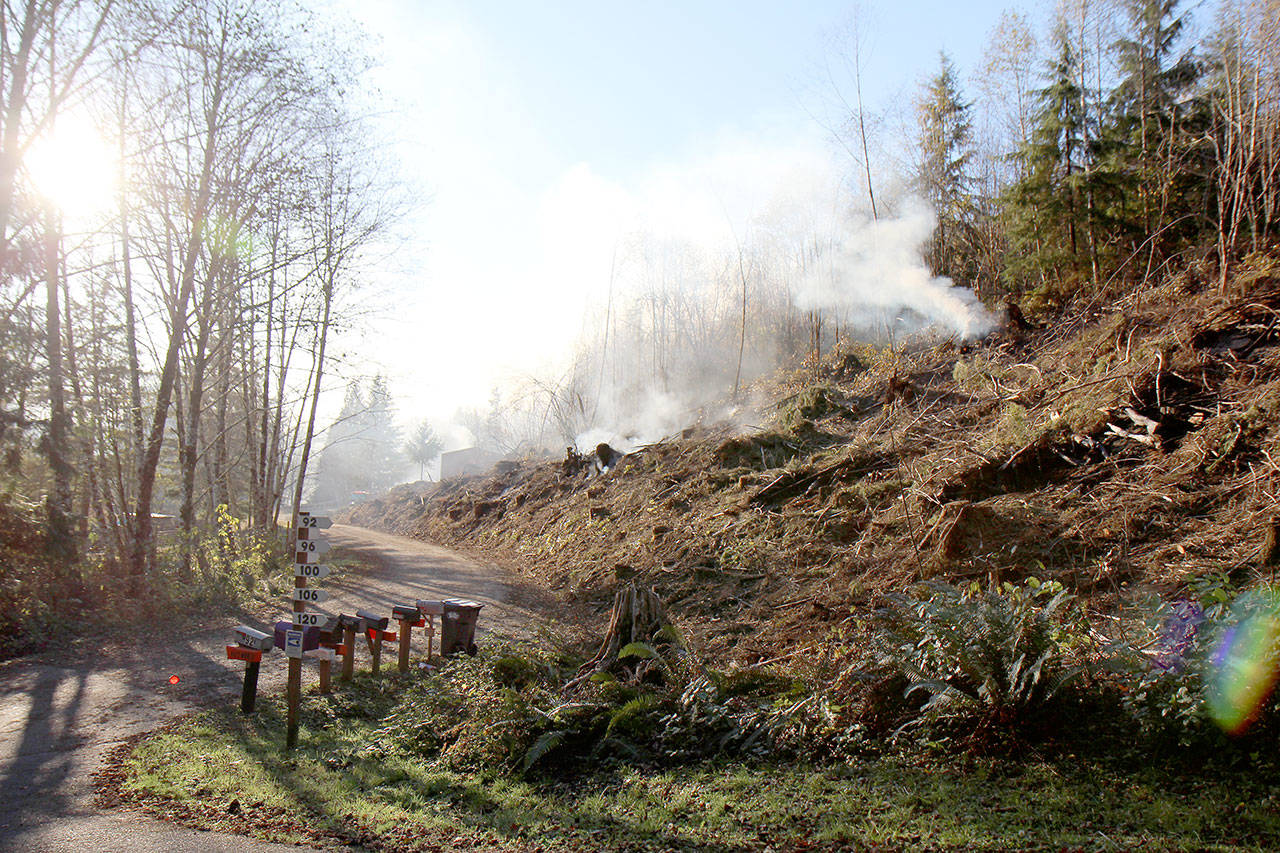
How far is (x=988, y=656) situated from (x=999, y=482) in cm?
483

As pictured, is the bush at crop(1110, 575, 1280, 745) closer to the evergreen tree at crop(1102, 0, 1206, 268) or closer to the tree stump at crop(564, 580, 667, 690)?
the tree stump at crop(564, 580, 667, 690)

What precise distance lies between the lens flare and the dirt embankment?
5.67ft

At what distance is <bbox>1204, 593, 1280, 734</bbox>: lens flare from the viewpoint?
3.47 m

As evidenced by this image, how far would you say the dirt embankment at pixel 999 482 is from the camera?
22.0 feet

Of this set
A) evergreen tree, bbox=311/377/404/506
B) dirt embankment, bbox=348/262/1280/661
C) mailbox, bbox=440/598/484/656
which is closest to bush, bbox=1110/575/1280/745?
dirt embankment, bbox=348/262/1280/661

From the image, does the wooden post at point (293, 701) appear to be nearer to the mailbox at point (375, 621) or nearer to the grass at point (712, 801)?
the grass at point (712, 801)

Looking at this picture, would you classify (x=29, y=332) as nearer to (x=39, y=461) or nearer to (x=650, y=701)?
(x=39, y=461)

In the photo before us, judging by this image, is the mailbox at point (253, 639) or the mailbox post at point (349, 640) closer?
the mailbox at point (253, 639)

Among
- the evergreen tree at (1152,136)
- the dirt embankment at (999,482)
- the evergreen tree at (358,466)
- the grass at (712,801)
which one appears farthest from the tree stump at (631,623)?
the evergreen tree at (358,466)

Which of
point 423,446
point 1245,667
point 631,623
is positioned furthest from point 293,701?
point 423,446

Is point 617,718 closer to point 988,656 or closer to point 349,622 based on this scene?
point 988,656

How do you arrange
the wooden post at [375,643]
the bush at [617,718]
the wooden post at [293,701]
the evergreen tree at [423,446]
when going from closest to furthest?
the bush at [617,718] → the wooden post at [293,701] → the wooden post at [375,643] → the evergreen tree at [423,446]

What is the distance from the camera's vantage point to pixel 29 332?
34.6 feet

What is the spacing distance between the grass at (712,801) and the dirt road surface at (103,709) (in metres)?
0.30
